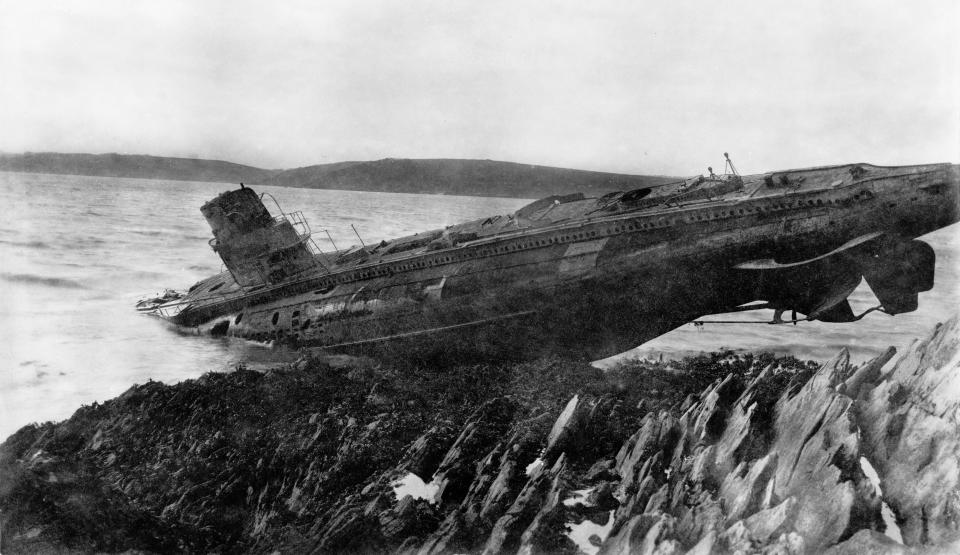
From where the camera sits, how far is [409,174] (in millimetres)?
21625

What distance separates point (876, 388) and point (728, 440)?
1.90 m

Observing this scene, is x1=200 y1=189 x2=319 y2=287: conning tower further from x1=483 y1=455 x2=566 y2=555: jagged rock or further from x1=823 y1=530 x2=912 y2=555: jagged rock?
x1=823 y1=530 x2=912 y2=555: jagged rock

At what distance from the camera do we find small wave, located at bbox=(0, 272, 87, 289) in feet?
33.0

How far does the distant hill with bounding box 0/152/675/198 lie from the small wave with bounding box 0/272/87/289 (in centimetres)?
177

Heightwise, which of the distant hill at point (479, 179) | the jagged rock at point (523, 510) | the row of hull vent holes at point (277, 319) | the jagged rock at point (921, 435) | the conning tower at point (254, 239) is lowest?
the jagged rock at point (523, 510)

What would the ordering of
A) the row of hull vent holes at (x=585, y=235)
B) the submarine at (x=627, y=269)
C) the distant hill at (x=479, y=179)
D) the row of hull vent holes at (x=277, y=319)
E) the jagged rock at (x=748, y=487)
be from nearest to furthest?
the jagged rock at (x=748, y=487)
the submarine at (x=627, y=269)
the row of hull vent holes at (x=585, y=235)
the row of hull vent holes at (x=277, y=319)
the distant hill at (x=479, y=179)

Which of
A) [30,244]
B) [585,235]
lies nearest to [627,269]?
[585,235]

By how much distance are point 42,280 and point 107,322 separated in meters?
1.62

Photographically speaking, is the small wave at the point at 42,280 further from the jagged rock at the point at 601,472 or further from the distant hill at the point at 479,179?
the jagged rock at the point at 601,472

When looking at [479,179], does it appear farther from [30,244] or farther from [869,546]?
[869,546]

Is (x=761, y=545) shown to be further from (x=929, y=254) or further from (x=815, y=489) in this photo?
(x=929, y=254)

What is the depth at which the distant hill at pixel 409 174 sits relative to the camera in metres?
13.9

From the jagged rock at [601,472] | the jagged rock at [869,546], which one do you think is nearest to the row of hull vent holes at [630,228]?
the jagged rock at [601,472]

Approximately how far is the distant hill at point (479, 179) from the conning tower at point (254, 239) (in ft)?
14.3
